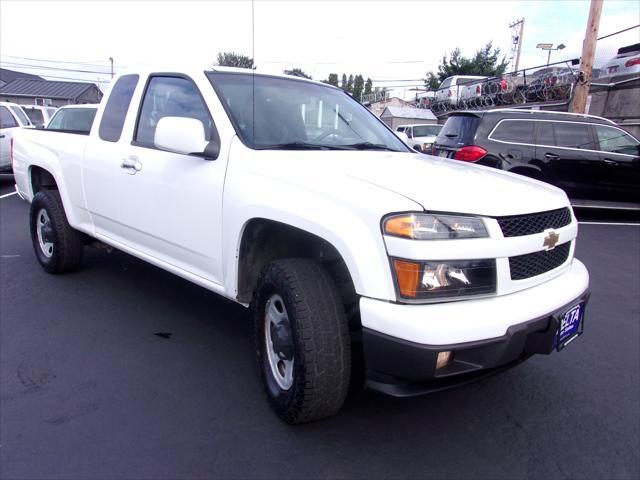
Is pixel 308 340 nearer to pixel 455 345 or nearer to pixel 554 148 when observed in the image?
pixel 455 345

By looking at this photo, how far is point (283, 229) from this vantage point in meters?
2.72

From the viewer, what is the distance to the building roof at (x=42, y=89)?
1949 inches

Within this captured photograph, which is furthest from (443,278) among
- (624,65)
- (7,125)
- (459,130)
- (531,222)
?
(624,65)

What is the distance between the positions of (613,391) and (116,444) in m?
2.82

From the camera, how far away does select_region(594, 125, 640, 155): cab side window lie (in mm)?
8117

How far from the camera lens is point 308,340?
2.20 metres

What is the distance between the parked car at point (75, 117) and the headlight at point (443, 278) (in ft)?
26.4

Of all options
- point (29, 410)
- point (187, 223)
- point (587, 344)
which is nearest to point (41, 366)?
point (29, 410)

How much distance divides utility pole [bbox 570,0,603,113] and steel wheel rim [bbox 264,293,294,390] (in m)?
11.8

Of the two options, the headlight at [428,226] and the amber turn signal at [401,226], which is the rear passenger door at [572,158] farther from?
the amber turn signal at [401,226]

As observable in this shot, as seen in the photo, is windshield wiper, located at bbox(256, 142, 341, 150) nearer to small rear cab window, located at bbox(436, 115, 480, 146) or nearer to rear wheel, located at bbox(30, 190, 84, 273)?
rear wheel, located at bbox(30, 190, 84, 273)

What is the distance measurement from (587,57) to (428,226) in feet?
39.0

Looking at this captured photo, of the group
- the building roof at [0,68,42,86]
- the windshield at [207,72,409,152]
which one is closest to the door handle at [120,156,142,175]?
the windshield at [207,72,409,152]

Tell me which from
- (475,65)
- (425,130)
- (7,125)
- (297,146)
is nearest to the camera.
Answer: (297,146)
